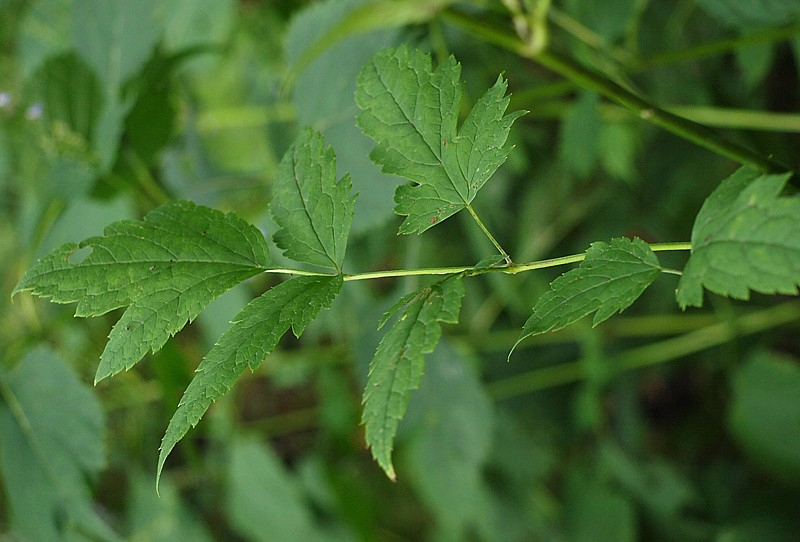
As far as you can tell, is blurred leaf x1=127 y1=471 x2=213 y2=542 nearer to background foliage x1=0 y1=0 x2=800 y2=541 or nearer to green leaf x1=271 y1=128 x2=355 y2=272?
background foliage x1=0 y1=0 x2=800 y2=541

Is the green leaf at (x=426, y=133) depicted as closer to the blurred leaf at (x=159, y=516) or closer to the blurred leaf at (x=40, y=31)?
the blurred leaf at (x=40, y=31)

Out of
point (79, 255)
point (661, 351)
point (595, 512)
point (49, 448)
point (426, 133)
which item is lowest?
point (595, 512)

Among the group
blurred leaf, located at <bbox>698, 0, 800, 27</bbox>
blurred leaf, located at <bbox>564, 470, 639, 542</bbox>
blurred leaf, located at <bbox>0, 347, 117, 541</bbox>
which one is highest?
blurred leaf, located at <bbox>698, 0, 800, 27</bbox>

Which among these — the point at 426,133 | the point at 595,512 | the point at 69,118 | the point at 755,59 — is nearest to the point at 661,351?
the point at 595,512

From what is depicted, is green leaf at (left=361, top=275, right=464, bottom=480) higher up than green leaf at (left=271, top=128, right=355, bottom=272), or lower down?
lower down

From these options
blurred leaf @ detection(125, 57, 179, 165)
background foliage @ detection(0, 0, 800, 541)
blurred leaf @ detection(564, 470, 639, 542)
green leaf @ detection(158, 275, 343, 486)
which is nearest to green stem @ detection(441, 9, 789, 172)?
background foliage @ detection(0, 0, 800, 541)

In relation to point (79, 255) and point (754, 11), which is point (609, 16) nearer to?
A: point (754, 11)
